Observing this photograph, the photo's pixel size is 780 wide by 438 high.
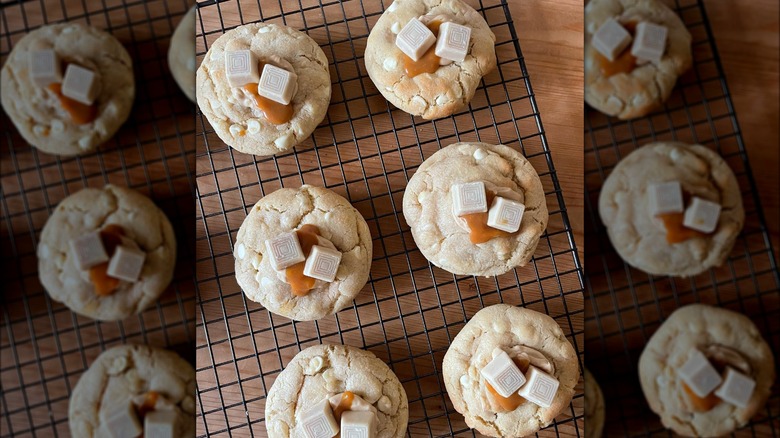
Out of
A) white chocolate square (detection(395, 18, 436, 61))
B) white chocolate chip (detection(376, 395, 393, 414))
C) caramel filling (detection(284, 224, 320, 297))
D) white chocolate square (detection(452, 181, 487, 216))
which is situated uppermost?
white chocolate square (detection(395, 18, 436, 61))

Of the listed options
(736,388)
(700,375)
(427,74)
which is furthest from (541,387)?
(427,74)

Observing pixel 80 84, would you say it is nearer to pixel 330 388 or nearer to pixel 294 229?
pixel 294 229

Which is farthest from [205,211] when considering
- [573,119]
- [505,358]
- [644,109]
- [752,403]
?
[752,403]

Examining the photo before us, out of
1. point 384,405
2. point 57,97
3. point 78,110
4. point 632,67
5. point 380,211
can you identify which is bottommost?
point 384,405

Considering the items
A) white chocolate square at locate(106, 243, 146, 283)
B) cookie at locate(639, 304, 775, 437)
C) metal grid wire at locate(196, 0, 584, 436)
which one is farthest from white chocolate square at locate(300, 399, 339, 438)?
cookie at locate(639, 304, 775, 437)

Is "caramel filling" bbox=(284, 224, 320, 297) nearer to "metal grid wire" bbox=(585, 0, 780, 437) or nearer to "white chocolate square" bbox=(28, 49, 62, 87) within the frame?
"white chocolate square" bbox=(28, 49, 62, 87)
